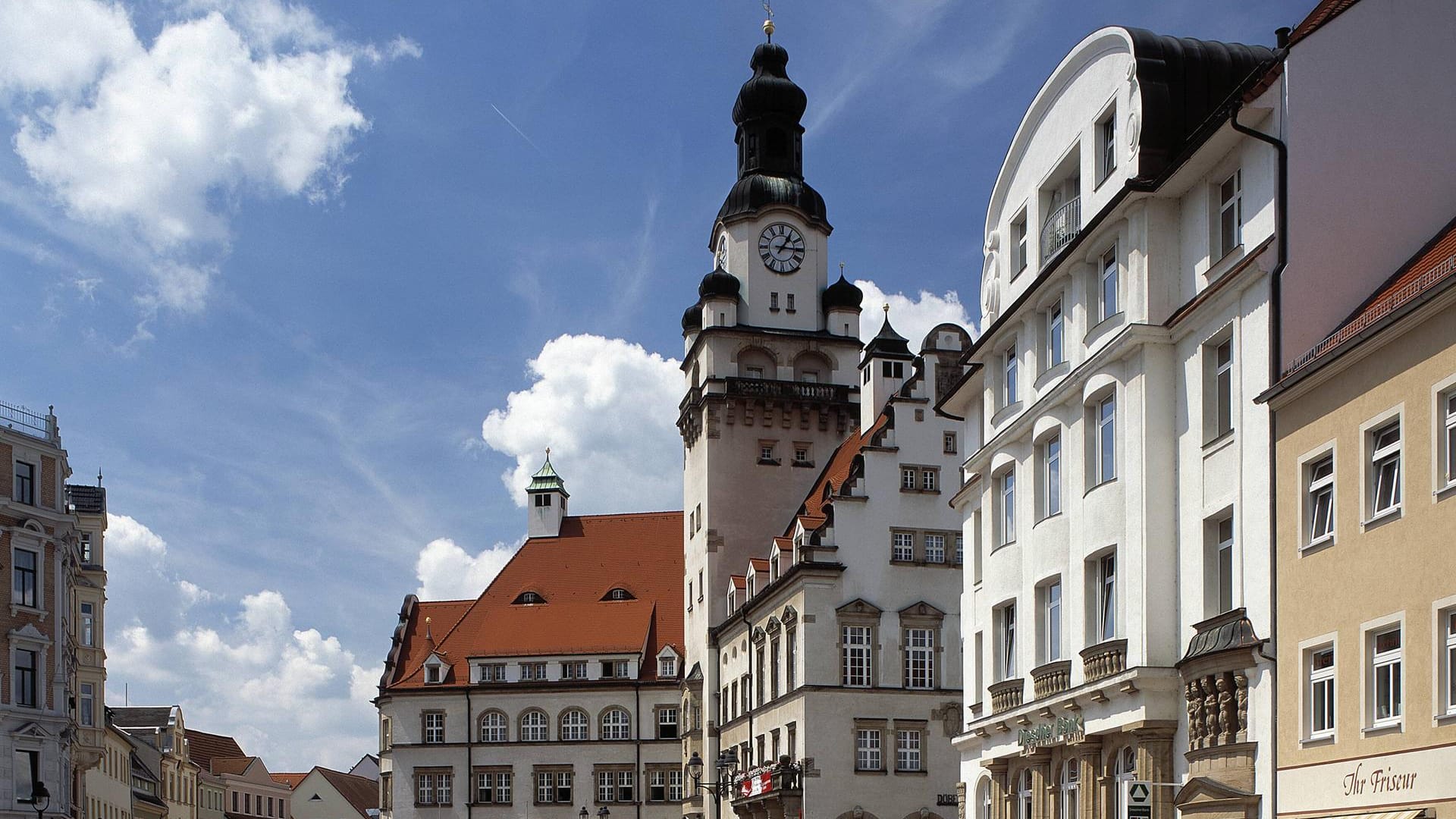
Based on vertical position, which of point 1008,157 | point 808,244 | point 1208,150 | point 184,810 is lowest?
point 184,810

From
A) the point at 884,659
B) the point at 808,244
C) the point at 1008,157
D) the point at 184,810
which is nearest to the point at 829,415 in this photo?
the point at 808,244

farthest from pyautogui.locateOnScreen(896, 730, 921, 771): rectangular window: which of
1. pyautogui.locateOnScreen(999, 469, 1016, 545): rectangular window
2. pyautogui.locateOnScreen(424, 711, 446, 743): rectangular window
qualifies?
pyautogui.locateOnScreen(424, 711, 446, 743): rectangular window

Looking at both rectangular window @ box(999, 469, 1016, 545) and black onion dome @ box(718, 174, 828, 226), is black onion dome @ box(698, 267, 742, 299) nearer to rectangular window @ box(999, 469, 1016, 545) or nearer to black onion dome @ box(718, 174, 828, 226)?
black onion dome @ box(718, 174, 828, 226)

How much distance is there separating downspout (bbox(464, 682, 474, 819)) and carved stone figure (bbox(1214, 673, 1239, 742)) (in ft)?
191

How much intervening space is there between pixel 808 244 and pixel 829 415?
24.2 feet

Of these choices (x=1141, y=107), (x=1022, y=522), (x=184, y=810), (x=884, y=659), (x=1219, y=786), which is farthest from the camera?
(x=184, y=810)

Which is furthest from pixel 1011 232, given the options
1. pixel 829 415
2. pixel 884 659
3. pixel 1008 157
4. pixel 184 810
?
pixel 184 810

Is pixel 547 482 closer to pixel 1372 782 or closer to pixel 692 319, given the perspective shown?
pixel 692 319

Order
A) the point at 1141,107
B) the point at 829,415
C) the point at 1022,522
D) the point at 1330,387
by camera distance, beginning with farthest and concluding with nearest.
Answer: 1. the point at 829,415
2. the point at 1022,522
3. the point at 1141,107
4. the point at 1330,387

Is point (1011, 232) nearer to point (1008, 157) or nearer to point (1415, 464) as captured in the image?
point (1008, 157)

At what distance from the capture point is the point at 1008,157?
33688 mm

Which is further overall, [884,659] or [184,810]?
[184,810]

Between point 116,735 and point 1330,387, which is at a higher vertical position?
point 1330,387

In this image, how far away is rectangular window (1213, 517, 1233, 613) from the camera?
24234 mm
